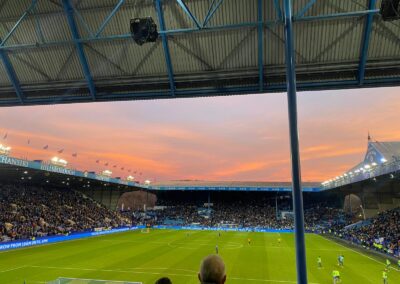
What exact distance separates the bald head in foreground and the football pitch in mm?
22443

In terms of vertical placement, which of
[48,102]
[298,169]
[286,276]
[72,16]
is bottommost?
[286,276]

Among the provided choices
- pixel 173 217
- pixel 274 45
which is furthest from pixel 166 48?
pixel 173 217

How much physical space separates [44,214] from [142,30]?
162ft

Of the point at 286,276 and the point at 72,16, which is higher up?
the point at 72,16

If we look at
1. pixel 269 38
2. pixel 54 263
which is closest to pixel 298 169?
pixel 269 38

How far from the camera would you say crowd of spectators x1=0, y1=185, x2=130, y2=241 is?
41.8m

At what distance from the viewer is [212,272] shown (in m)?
2.76

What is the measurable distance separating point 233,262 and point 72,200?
4425 centimetres

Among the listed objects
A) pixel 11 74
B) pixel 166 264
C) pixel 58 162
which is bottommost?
pixel 166 264

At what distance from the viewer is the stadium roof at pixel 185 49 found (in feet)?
31.9

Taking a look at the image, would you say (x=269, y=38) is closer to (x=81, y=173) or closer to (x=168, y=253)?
(x=168, y=253)

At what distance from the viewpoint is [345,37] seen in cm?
977

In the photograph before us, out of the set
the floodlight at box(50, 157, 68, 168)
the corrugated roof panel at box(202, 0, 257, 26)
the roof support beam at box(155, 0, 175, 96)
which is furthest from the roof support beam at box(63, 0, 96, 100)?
the floodlight at box(50, 157, 68, 168)

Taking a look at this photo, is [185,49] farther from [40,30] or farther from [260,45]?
[40,30]
